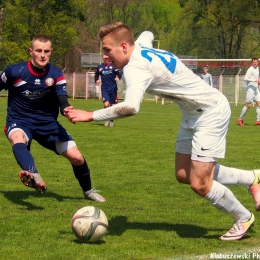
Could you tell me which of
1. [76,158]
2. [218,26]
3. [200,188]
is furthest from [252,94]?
[218,26]

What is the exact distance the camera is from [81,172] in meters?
7.32

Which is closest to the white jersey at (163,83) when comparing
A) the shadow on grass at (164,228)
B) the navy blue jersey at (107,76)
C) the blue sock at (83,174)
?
the shadow on grass at (164,228)

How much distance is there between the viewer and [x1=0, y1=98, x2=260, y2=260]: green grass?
204 inches

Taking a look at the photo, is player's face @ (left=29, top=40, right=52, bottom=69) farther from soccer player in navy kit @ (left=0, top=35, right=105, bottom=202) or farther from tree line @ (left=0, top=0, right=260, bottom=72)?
tree line @ (left=0, top=0, right=260, bottom=72)

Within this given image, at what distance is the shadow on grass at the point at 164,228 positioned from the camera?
5.73 m

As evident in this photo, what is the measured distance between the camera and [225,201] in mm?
5441

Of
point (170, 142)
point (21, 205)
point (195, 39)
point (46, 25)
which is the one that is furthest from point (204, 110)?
point (195, 39)

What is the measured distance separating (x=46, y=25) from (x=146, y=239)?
4455 centimetres

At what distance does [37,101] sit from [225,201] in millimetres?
2676

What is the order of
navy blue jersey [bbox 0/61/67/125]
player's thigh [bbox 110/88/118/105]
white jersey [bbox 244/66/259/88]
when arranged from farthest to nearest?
1. white jersey [bbox 244/66/259/88]
2. player's thigh [bbox 110/88/118/105]
3. navy blue jersey [bbox 0/61/67/125]

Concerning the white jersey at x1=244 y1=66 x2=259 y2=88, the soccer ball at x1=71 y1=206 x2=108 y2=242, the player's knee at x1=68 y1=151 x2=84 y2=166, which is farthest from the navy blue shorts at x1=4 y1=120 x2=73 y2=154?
the white jersey at x1=244 y1=66 x2=259 y2=88

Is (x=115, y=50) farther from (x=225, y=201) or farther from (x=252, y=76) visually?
A: (x=252, y=76)

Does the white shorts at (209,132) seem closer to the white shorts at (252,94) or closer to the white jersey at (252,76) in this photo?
→ the white shorts at (252,94)

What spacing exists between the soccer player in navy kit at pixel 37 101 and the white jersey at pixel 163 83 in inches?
69.5
